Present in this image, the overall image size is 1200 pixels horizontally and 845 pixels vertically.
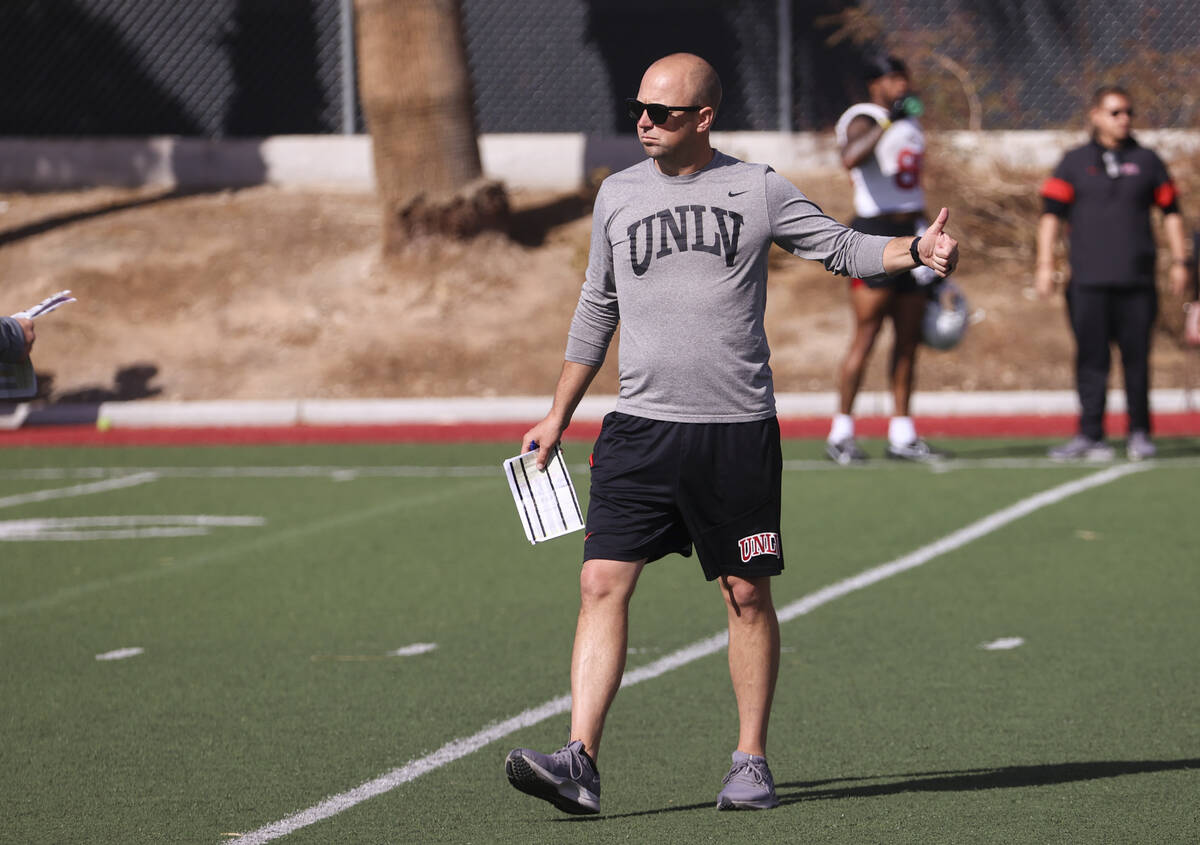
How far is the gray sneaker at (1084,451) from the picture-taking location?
12.0m

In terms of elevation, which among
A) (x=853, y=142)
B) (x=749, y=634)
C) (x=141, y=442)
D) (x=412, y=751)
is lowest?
(x=141, y=442)

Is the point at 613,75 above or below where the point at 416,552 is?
above

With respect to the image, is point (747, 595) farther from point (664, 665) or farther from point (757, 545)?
point (664, 665)

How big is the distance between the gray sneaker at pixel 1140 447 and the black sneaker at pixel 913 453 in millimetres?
1217

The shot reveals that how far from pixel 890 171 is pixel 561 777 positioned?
7539 millimetres

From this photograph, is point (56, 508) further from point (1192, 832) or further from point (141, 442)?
point (1192, 832)

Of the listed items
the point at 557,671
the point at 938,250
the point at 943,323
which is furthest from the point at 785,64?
the point at 938,250

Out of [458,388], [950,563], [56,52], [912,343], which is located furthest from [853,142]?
[56,52]

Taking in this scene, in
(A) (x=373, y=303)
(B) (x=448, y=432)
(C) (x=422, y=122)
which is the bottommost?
(B) (x=448, y=432)

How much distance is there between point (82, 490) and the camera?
1200cm

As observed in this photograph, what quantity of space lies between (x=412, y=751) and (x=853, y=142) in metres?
6.76

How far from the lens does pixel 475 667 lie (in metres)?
6.68

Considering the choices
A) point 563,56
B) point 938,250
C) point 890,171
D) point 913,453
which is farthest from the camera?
point 563,56

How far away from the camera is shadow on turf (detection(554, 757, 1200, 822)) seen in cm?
500
